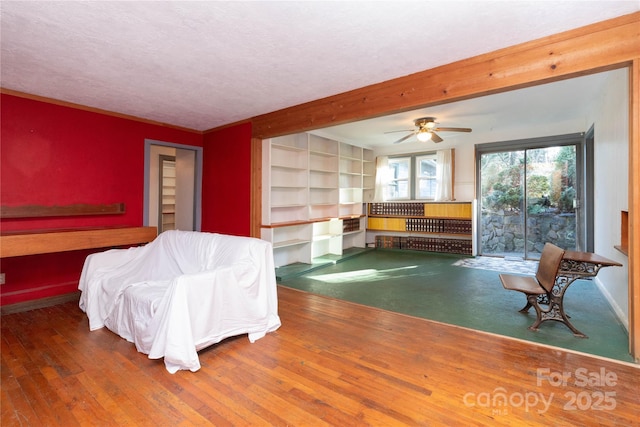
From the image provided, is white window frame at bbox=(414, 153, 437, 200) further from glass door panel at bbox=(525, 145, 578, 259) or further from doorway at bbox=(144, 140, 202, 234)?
doorway at bbox=(144, 140, 202, 234)

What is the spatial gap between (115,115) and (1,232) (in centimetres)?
191

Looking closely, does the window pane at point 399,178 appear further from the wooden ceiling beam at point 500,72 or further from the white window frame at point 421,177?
the wooden ceiling beam at point 500,72

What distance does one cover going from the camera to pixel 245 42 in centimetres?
240

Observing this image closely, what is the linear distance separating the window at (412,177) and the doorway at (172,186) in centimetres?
452

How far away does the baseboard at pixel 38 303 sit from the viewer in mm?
3336

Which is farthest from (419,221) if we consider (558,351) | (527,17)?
(527,17)

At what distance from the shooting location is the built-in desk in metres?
2.99

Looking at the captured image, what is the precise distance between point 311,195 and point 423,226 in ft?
8.75

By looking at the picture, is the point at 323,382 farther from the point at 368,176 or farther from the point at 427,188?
the point at 368,176

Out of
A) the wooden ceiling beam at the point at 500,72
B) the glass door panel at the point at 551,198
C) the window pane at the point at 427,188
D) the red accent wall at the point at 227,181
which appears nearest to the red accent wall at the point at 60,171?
the red accent wall at the point at 227,181

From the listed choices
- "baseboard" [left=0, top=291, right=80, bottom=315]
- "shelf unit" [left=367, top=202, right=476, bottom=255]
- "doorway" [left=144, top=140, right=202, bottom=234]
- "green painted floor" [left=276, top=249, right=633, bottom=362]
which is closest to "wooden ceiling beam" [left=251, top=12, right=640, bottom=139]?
"green painted floor" [left=276, top=249, right=633, bottom=362]

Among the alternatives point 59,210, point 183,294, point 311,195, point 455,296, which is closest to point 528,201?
point 455,296

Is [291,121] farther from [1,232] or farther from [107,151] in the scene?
[1,232]

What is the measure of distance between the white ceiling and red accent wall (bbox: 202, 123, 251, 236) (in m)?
1.12
